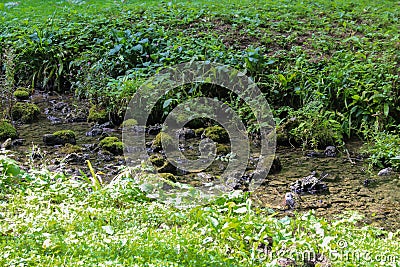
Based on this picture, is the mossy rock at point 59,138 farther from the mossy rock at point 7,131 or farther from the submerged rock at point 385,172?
the submerged rock at point 385,172

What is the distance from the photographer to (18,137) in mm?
7082

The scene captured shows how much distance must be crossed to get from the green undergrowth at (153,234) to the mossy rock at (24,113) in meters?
3.77

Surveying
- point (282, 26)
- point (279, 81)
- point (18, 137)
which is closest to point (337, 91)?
point (279, 81)

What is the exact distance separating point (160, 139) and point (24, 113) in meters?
2.42

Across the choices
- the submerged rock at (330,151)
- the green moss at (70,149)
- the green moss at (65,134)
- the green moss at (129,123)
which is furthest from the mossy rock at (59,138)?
the submerged rock at (330,151)

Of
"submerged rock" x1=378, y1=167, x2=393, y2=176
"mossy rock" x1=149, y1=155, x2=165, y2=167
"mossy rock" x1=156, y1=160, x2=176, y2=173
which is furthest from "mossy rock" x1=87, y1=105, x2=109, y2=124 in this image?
"submerged rock" x1=378, y1=167, x2=393, y2=176

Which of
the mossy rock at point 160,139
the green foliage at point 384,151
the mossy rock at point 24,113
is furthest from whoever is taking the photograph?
the mossy rock at point 24,113

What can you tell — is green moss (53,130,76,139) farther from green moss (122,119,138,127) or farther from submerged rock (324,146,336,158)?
submerged rock (324,146,336,158)

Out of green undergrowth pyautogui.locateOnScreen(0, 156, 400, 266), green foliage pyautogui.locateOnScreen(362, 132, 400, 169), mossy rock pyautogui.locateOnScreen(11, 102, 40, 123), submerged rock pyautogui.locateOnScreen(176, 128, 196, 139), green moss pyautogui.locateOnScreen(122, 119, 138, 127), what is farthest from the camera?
mossy rock pyautogui.locateOnScreen(11, 102, 40, 123)

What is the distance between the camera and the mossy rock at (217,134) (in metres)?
6.88

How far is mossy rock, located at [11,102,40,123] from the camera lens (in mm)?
7879

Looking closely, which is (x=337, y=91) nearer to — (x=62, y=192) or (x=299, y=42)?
(x=299, y=42)
